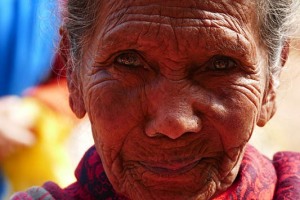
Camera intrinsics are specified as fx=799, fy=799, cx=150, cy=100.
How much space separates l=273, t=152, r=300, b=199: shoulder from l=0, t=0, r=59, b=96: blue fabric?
3.48 m

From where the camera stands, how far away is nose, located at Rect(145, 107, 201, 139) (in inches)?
111

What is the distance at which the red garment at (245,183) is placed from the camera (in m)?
3.32

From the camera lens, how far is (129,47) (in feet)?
9.65

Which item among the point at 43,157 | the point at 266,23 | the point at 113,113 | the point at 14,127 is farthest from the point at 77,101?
the point at 14,127

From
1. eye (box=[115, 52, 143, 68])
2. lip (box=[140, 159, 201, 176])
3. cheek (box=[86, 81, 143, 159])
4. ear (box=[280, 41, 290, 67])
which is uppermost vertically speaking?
eye (box=[115, 52, 143, 68])

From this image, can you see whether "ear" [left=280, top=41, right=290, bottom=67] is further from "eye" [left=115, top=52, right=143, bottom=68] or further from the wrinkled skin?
"eye" [left=115, top=52, right=143, bottom=68]

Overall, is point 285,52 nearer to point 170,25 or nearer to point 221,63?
point 221,63

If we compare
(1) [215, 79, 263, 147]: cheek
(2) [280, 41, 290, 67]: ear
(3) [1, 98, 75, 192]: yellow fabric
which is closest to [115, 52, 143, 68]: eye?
(1) [215, 79, 263, 147]: cheek

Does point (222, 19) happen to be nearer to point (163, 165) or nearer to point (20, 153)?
point (163, 165)

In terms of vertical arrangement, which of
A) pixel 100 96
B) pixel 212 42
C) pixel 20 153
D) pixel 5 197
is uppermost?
pixel 212 42

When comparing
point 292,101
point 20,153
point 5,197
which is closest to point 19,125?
point 20,153

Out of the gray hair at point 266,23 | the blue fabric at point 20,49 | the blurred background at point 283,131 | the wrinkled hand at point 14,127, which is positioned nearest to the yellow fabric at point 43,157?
the wrinkled hand at point 14,127

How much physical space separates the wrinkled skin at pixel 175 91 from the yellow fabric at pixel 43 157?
9.43 feet

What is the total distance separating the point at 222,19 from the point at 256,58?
22 centimetres
